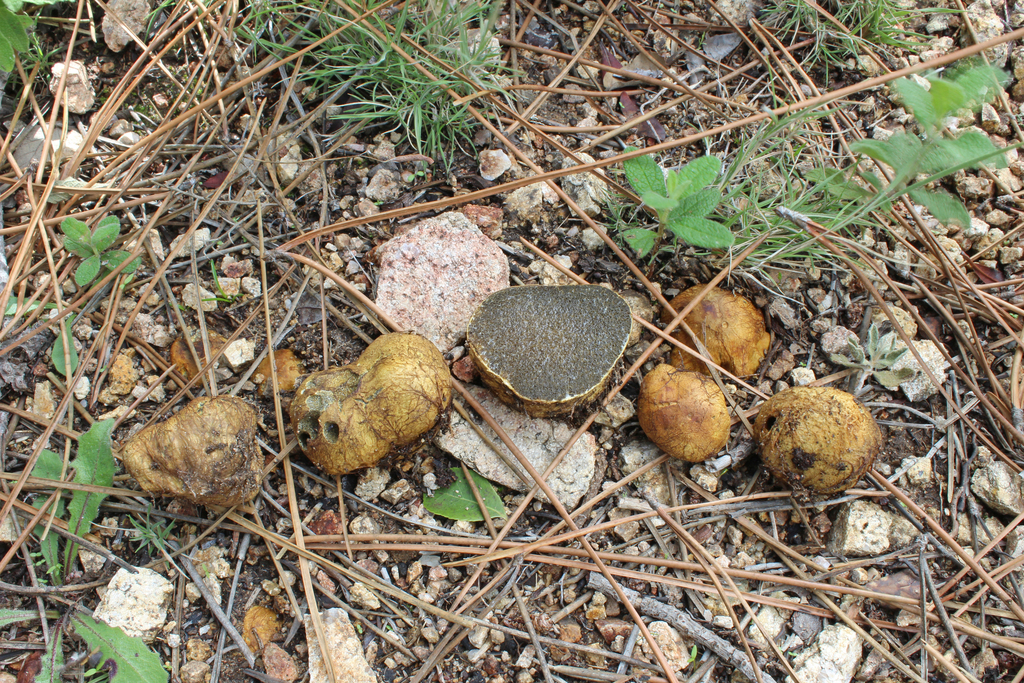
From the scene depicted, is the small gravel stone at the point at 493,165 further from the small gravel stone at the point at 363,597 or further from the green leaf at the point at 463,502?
the small gravel stone at the point at 363,597

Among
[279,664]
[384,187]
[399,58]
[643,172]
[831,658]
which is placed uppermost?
A: [399,58]

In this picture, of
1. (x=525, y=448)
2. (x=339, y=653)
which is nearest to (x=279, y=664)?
Result: (x=339, y=653)

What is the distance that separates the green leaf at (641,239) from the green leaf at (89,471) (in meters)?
1.99

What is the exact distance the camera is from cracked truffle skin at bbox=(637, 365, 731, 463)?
2.18 m

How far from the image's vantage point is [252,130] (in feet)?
8.24

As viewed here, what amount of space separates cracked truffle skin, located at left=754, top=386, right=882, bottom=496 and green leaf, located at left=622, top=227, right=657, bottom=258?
2.50 ft

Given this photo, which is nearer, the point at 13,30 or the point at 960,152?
the point at 960,152

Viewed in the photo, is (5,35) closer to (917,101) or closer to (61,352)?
(61,352)

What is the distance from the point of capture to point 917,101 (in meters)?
1.78

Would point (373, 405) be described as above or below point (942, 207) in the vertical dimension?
below

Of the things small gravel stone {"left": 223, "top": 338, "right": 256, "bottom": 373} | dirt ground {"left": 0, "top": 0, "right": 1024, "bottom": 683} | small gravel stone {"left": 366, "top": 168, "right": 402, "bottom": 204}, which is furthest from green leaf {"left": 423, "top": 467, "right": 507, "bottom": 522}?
small gravel stone {"left": 366, "top": 168, "right": 402, "bottom": 204}

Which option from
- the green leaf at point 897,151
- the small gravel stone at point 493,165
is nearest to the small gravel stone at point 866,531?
the green leaf at point 897,151

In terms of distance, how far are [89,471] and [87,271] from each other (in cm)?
73

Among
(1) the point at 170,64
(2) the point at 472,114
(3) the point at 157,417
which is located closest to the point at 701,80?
(2) the point at 472,114
